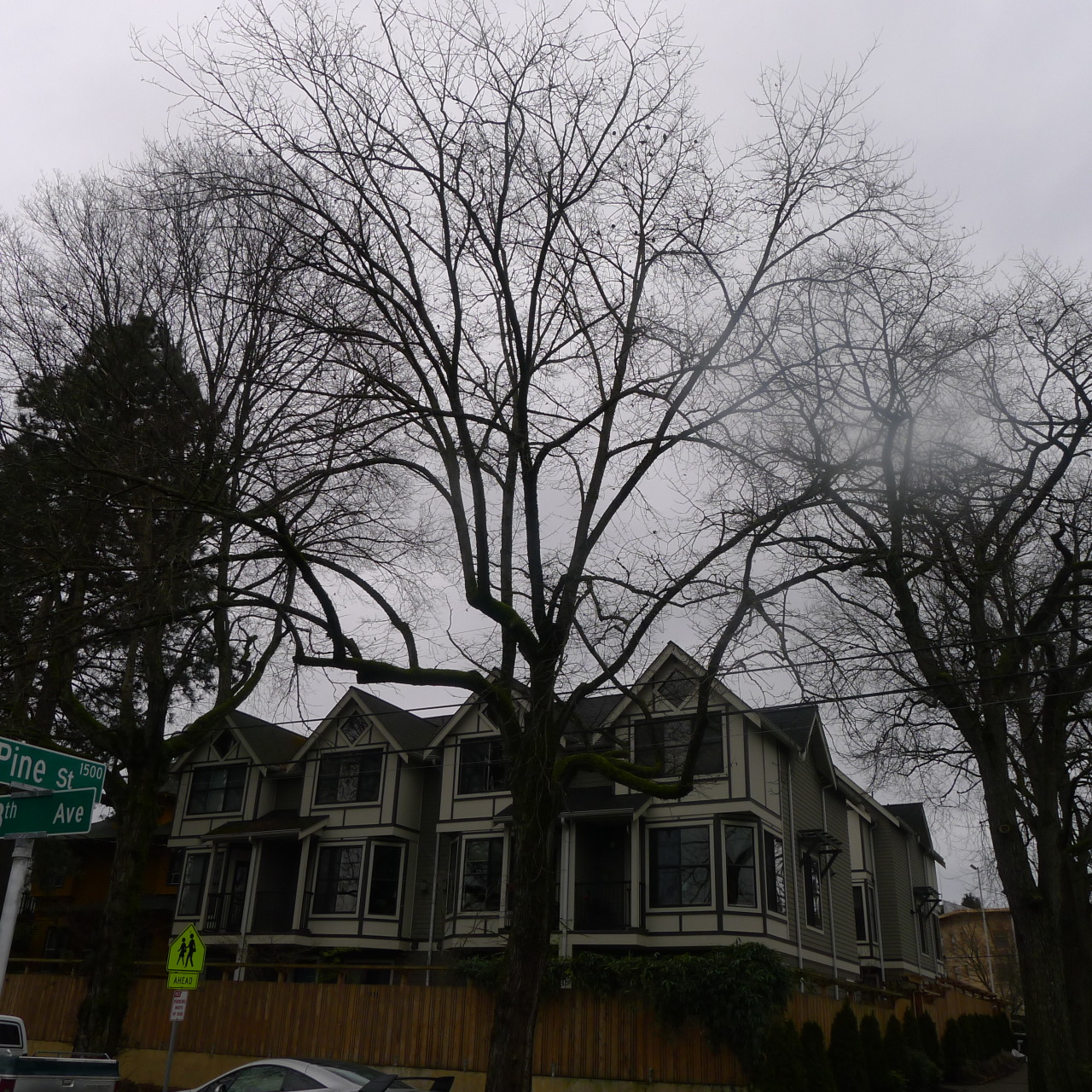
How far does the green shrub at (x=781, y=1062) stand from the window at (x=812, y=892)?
11.0 meters

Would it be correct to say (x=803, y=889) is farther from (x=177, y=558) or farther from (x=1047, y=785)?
(x=177, y=558)

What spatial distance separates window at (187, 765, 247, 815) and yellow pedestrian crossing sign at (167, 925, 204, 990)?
1966 centimetres

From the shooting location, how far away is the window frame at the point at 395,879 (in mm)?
30359

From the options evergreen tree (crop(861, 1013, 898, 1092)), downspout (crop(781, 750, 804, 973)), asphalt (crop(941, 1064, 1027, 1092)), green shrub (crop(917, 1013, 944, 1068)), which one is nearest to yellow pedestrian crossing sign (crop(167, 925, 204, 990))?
evergreen tree (crop(861, 1013, 898, 1092))

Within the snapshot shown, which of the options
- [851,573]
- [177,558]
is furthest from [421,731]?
[177,558]

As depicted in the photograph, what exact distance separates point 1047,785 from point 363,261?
1575 centimetres

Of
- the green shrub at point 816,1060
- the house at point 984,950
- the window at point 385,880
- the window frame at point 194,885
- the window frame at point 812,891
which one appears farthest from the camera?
the house at point 984,950

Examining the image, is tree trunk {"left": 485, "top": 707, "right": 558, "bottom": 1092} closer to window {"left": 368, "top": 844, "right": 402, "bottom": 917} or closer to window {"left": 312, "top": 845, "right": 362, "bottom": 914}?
window {"left": 368, "top": 844, "right": 402, "bottom": 917}

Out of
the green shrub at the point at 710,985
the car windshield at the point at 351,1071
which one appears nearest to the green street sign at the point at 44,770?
the car windshield at the point at 351,1071

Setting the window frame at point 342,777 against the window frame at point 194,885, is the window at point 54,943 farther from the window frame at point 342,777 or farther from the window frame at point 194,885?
the window frame at point 342,777

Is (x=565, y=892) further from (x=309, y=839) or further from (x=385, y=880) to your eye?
(x=309, y=839)

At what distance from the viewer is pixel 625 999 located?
18.9m

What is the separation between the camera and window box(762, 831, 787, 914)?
25.6 m

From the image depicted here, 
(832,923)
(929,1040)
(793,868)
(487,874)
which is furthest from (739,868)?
(487,874)
